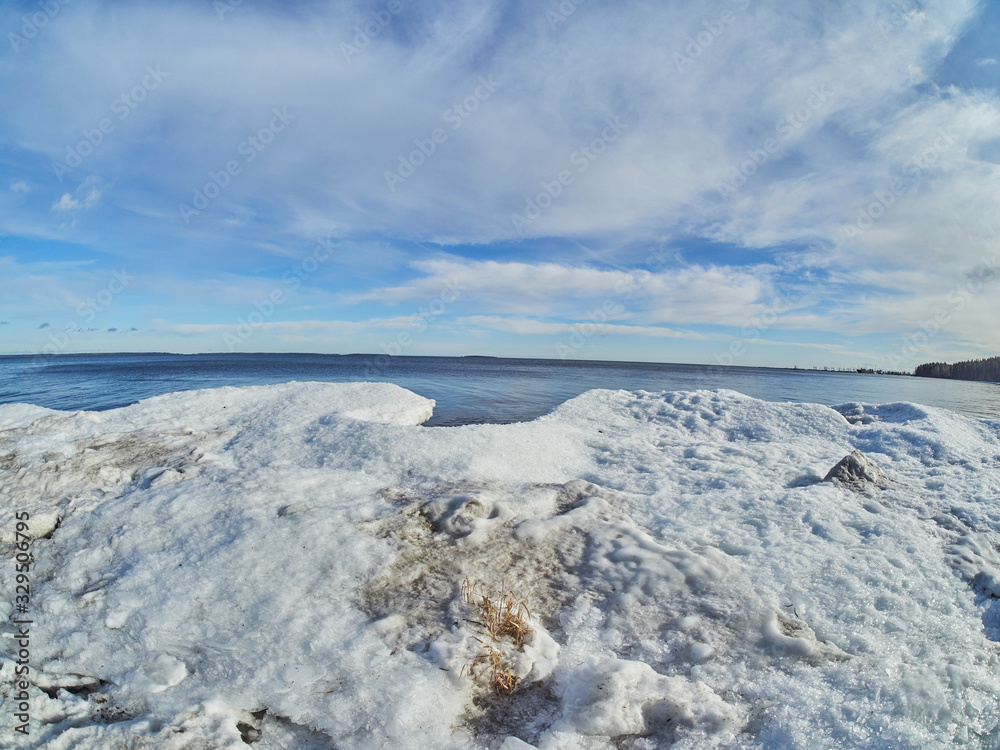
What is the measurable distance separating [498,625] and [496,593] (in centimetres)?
56

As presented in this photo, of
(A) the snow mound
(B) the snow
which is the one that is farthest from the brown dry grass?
(A) the snow mound

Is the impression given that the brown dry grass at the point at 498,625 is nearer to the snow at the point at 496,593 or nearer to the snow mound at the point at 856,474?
the snow at the point at 496,593

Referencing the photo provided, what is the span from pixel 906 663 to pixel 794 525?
227cm

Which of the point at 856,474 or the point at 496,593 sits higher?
the point at 856,474

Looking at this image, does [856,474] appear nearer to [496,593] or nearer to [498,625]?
[496,593]

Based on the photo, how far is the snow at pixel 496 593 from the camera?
9.87 feet

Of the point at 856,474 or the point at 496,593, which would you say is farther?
the point at 856,474

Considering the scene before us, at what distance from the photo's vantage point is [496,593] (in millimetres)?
4332

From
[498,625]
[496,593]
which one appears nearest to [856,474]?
[496,593]

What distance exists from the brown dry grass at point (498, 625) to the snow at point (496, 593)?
0.06 metres

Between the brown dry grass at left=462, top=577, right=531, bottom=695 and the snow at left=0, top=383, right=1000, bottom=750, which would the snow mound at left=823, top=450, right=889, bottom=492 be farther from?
the brown dry grass at left=462, top=577, right=531, bottom=695

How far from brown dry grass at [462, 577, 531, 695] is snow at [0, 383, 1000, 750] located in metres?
0.06

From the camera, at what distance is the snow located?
3010 mm

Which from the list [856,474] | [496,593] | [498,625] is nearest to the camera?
[498,625]
